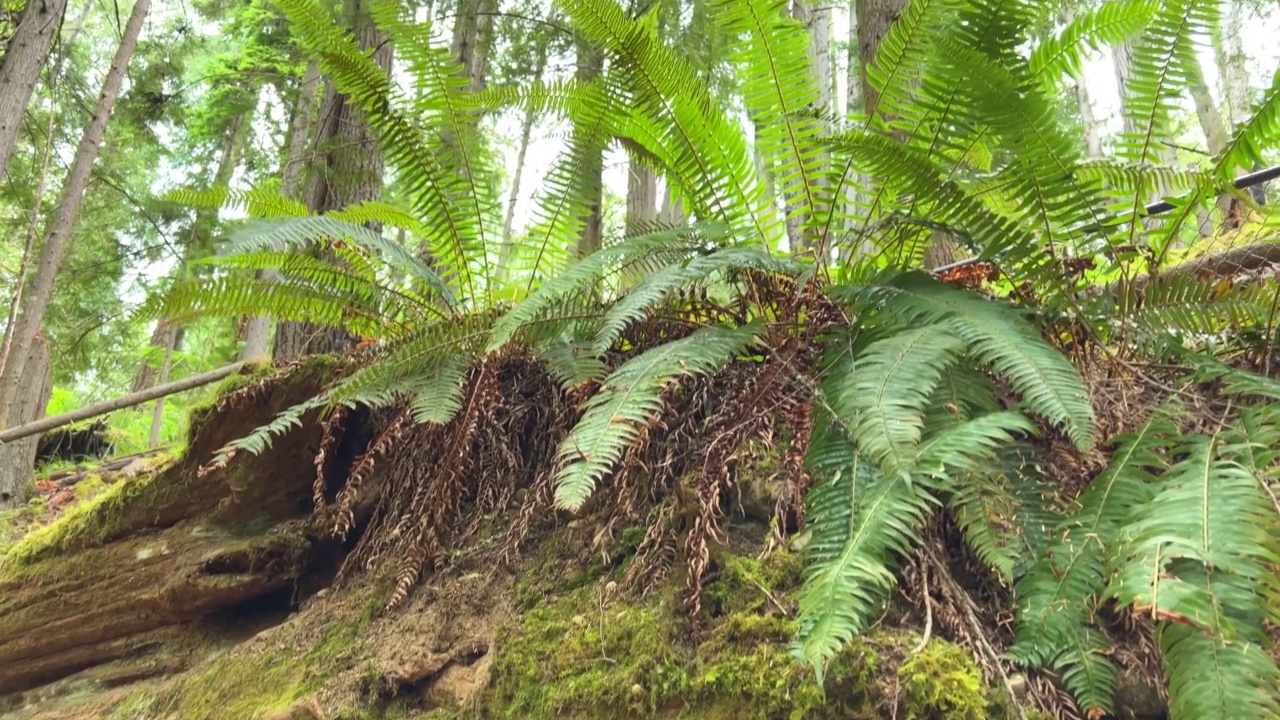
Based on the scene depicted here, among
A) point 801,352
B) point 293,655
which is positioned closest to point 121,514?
point 293,655

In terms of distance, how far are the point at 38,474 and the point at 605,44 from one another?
907 cm

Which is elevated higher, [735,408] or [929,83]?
[929,83]

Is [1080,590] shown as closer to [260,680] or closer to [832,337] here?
[832,337]

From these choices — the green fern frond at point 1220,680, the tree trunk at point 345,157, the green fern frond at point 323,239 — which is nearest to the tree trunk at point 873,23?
the green fern frond at point 323,239

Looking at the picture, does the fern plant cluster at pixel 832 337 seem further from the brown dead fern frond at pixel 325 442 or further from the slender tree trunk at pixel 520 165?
the slender tree trunk at pixel 520 165

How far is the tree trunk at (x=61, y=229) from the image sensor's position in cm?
479

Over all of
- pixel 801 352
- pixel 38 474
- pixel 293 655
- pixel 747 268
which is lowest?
pixel 38 474

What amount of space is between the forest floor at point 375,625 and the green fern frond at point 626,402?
0.43 meters

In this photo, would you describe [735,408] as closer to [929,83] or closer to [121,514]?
[929,83]

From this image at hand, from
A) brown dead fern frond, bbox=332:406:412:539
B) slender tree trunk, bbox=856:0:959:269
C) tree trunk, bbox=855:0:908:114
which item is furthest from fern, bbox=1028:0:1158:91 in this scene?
brown dead fern frond, bbox=332:406:412:539

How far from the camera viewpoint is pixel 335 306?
9.52 feet

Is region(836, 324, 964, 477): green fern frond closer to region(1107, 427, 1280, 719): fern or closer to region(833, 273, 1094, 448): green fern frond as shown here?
region(833, 273, 1094, 448): green fern frond

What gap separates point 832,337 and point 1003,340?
55 cm

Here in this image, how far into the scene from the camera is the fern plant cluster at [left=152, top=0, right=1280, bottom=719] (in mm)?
1309
